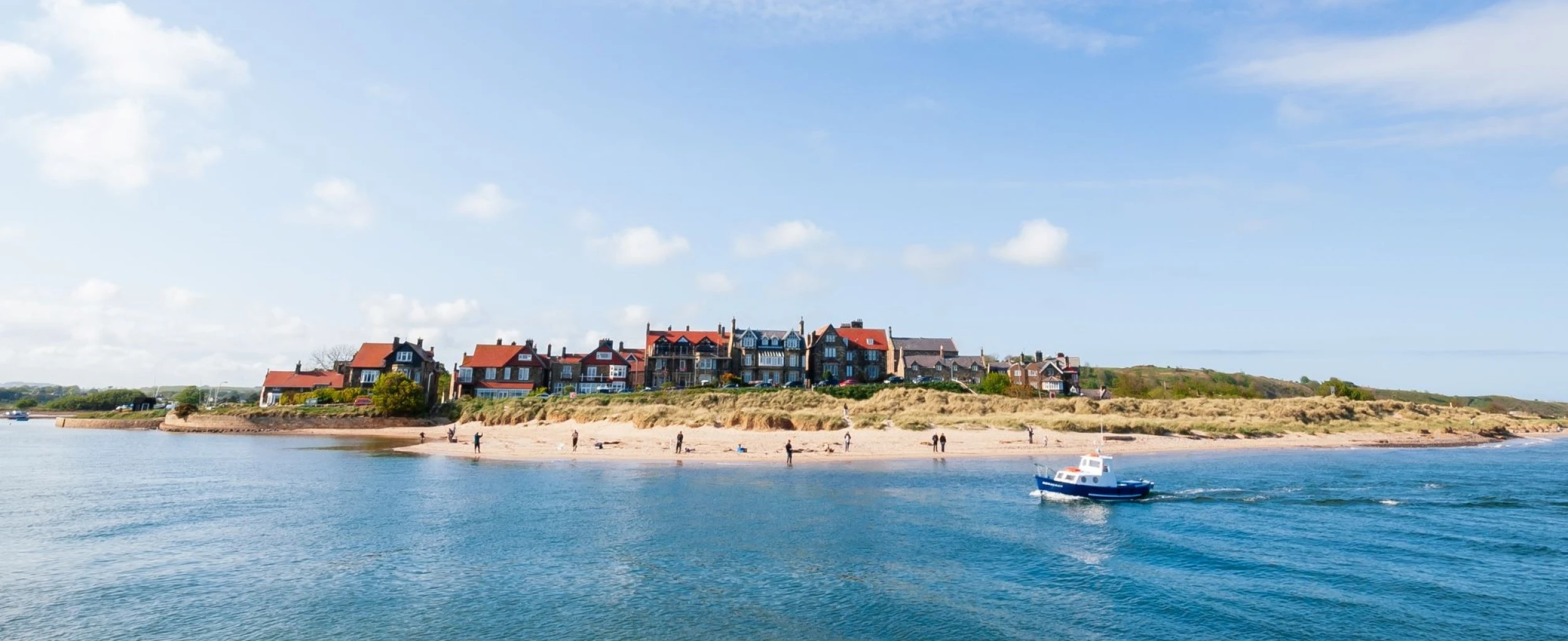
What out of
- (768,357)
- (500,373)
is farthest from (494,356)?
(768,357)

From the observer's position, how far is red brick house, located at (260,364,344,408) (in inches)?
4572

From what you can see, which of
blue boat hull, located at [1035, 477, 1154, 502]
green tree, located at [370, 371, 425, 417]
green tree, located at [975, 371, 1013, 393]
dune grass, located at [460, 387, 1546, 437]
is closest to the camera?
blue boat hull, located at [1035, 477, 1154, 502]

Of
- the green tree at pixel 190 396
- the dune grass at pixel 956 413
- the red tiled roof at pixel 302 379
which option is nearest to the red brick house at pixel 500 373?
the dune grass at pixel 956 413

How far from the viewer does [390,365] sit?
11525cm

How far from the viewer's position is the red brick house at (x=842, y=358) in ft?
A: 398

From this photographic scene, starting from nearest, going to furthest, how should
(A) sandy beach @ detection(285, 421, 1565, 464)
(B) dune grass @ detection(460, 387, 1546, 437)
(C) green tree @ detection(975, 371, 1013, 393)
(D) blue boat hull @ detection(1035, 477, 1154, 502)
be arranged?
1. (D) blue boat hull @ detection(1035, 477, 1154, 502)
2. (A) sandy beach @ detection(285, 421, 1565, 464)
3. (B) dune grass @ detection(460, 387, 1546, 437)
4. (C) green tree @ detection(975, 371, 1013, 393)

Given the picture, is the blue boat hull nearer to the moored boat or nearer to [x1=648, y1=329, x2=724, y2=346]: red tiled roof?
the moored boat

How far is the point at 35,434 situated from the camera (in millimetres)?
99438

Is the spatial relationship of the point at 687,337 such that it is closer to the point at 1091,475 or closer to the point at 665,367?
the point at 665,367

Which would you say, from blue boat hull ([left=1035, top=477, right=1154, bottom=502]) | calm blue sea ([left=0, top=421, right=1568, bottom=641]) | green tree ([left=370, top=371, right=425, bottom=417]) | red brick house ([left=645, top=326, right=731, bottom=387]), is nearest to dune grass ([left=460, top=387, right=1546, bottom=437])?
green tree ([left=370, top=371, right=425, bottom=417])

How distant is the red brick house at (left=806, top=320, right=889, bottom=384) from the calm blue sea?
6513 centimetres

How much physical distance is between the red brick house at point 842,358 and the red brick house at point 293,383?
2706 inches

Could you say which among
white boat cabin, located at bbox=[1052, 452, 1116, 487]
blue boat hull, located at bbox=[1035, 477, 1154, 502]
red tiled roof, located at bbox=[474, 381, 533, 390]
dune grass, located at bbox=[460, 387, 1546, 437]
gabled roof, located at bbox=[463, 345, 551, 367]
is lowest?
blue boat hull, located at bbox=[1035, 477, 1154, 502]

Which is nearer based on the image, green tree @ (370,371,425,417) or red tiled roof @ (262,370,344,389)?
green tree @ (370,371,425,417)
